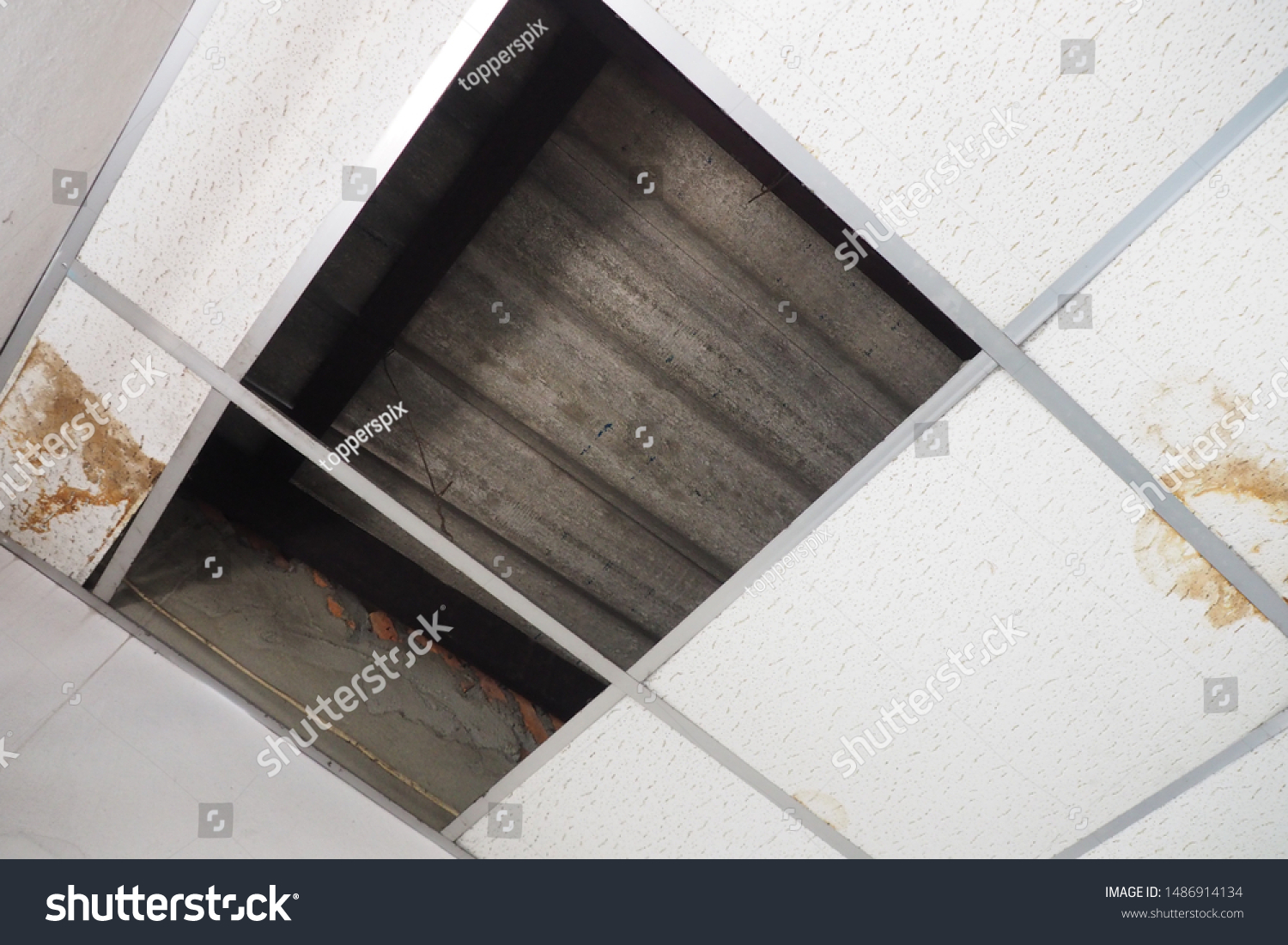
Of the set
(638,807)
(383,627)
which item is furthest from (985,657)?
(383,627)

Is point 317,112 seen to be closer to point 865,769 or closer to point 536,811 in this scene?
point 536,811

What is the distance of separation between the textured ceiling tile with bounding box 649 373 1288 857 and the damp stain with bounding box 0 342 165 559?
41.8 inches

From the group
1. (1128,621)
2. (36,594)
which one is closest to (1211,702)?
(1128,621)

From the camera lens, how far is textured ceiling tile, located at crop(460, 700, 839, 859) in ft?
4.60

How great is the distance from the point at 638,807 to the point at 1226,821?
1.12 meters

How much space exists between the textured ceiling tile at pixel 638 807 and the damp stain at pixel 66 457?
943 mm

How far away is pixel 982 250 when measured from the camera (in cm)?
107

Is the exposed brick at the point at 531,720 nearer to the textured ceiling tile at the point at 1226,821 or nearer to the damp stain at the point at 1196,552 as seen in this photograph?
the textured ceiling tile at the point at 1226,821

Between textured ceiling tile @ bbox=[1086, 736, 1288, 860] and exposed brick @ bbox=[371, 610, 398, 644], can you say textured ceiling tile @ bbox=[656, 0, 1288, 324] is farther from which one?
exposed brick @ bbox=[371, 610, 398, 644]

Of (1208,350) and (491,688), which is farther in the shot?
(491,688)

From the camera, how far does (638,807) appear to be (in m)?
1.45

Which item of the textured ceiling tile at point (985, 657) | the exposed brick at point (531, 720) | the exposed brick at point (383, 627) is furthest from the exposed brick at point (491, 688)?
the textured ceiling tile at point (985, 657)

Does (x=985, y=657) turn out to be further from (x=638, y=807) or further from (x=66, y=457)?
(x=66, y=457)
